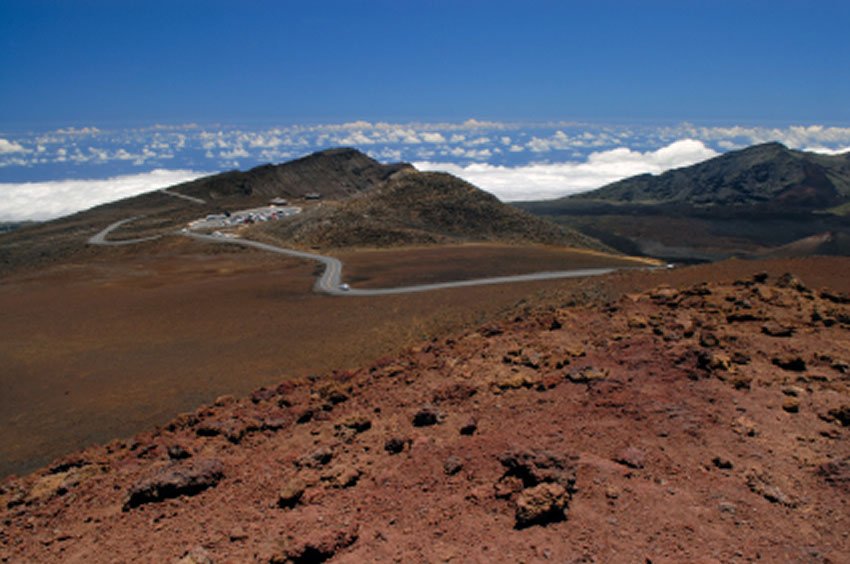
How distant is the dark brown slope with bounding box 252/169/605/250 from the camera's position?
68812 mm

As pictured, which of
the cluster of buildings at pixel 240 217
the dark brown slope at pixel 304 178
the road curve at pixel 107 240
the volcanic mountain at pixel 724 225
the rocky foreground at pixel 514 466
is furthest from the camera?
the dark brown slope at pixel 304 178

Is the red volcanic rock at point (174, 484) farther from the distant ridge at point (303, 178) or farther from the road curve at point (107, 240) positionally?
the distant ridge at point (303, 178)

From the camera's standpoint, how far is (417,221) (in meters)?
76.8

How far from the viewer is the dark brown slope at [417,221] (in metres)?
68.8

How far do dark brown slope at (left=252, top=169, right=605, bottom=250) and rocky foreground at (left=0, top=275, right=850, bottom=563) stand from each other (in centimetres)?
5282

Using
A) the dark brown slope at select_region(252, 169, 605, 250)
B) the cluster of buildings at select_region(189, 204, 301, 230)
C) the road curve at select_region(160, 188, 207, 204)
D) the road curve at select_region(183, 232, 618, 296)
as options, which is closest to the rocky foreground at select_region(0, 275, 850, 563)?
the road curve at select_region(183, 232, 618, 296)

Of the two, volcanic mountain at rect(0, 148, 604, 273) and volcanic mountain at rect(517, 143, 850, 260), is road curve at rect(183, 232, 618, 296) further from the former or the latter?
volcanic mountain at rect(517, 143, 850, 260)

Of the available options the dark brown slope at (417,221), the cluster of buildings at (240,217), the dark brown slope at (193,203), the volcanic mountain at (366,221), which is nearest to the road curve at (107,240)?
the dark brown slope at (193,203)

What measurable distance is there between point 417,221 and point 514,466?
226 ft

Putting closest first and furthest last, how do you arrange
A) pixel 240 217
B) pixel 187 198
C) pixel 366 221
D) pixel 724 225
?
pixel 366 221 → pixel 240 217 → pixel 187 198 → pixel 724 225

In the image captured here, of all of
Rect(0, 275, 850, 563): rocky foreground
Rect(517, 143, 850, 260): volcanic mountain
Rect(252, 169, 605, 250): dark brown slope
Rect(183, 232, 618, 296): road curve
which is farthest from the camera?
Rect(517, 143, 850, 260): volcanic mountain

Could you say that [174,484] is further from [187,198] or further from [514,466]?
[187,198]

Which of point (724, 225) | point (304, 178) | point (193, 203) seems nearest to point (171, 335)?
point (193, 203)

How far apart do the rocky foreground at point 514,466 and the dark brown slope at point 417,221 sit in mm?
52816
